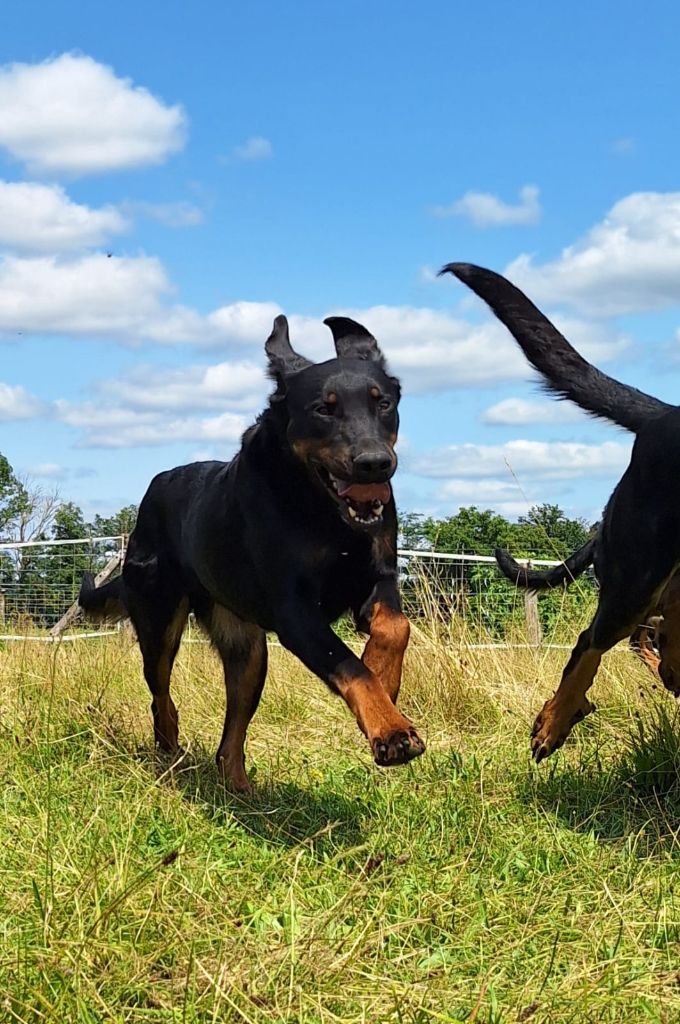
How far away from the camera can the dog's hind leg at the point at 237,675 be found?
→ 17.2 ft

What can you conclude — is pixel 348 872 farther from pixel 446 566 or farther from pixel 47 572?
pixel 47 572

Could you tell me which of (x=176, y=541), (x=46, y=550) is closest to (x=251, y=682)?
(x=176, y=541)

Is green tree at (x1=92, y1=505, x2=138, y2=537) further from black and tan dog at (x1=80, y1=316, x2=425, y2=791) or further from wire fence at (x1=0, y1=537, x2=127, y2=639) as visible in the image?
black and tan dog at (x1=80, y1=316, x2=425, y2=791)

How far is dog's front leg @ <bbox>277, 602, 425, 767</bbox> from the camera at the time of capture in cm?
358

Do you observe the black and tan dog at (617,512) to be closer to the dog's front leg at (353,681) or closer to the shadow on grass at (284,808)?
the shadow on grass at (284,808)

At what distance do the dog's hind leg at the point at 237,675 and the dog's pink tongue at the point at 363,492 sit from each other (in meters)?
1.51

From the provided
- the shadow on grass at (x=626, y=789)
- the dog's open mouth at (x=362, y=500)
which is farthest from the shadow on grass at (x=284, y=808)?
the dog's open mouth at (x=362, y=500)

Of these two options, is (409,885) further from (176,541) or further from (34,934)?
(176,541)

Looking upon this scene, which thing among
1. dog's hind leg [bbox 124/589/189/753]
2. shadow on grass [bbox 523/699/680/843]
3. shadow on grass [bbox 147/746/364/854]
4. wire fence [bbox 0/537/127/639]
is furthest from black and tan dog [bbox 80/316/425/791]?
wire fence [bbox 0/537/127/639]

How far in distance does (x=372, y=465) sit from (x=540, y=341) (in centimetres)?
141

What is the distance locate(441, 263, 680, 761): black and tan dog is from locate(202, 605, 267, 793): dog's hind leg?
4.27ft

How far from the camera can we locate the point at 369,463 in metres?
3.97

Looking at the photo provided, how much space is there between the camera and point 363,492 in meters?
4.13

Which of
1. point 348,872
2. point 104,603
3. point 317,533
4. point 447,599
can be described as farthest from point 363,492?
point 447,599
